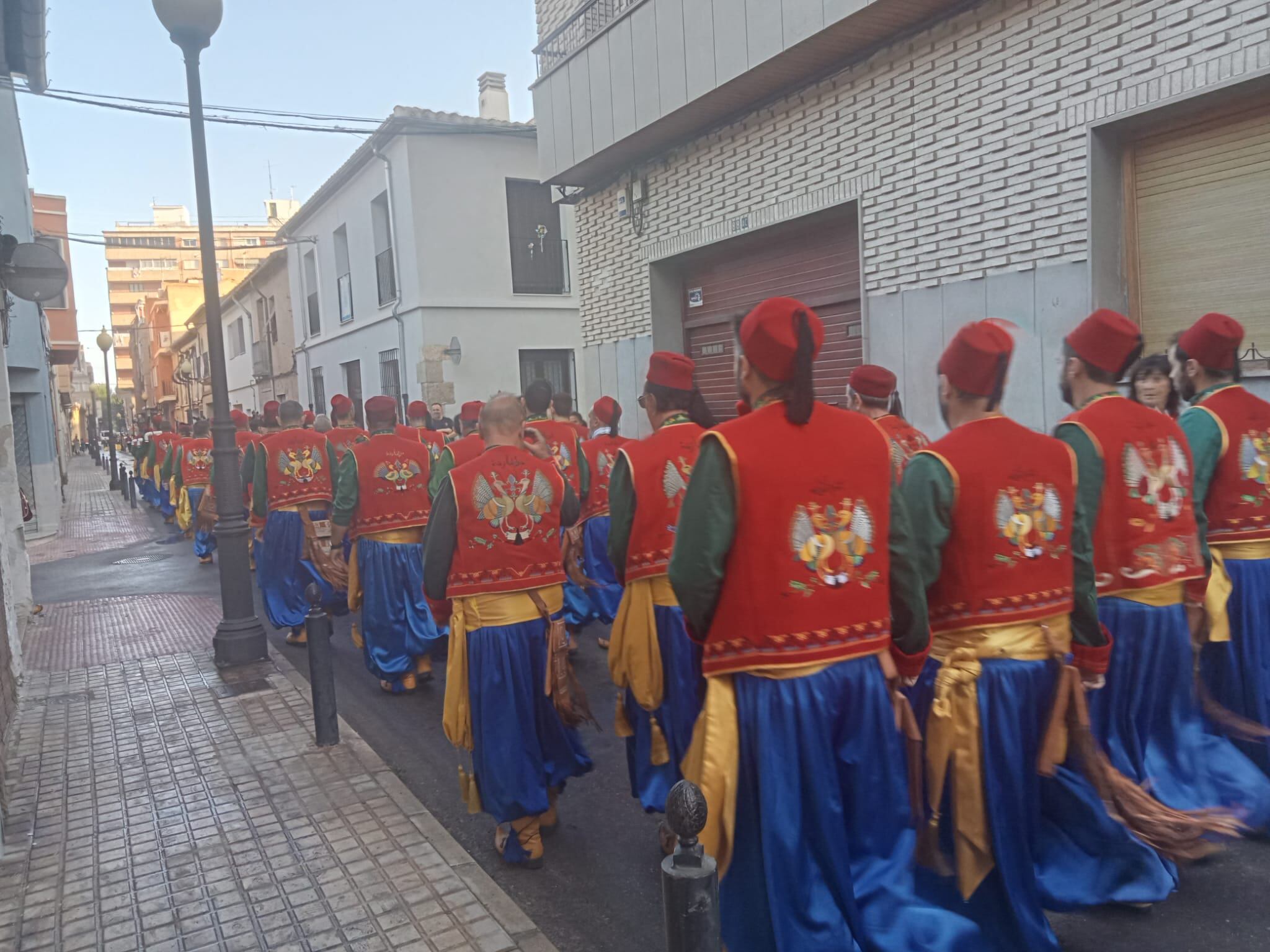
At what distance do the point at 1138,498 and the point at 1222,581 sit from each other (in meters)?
0.83

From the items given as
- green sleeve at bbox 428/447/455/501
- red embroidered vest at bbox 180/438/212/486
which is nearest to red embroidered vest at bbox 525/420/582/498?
green sleeve at bbox 428/447/455/501

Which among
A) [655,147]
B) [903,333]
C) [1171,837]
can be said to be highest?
[655,147]

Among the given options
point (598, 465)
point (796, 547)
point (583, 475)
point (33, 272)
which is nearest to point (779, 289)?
point (598, 465)

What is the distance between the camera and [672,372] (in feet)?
14.0

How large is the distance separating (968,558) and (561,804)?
2.55 m

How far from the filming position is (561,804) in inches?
181

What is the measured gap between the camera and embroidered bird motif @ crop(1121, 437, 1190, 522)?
3486 mm

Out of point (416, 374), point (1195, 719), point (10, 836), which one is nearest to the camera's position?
point (1195, 719)

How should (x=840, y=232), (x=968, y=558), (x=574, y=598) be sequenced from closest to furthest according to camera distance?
(x=968, y=558), (x=574, y=598), (x=840, y=232)

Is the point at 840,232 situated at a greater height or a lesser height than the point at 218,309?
greater

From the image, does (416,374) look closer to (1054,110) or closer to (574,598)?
(574,598)

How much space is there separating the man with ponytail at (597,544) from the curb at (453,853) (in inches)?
93.4

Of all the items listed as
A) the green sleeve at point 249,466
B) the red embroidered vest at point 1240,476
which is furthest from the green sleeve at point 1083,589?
the green sleeve at point 249,466

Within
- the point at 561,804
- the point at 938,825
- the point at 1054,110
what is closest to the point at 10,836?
the point at 561,804
